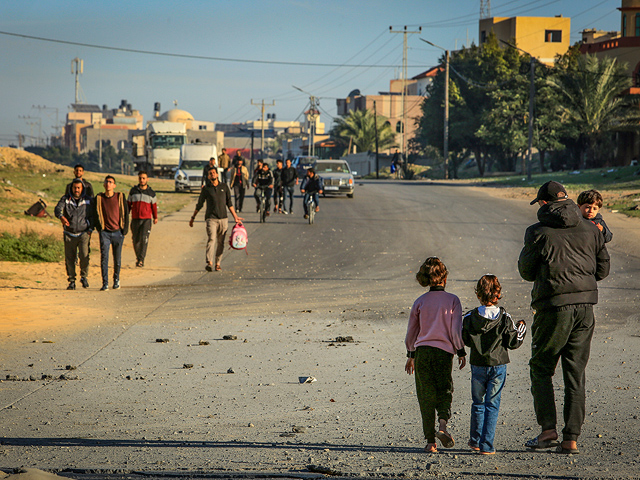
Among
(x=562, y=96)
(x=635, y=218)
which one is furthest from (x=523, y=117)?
(x=635, y=218)

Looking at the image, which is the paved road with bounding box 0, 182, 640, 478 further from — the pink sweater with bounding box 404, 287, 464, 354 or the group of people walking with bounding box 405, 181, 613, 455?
the pink sweater with bounding box 404, 287, 464, 354

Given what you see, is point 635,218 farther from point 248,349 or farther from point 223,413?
point 223,413

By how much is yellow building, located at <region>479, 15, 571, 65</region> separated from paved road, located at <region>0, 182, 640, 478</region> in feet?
222

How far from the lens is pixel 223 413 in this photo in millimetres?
6531

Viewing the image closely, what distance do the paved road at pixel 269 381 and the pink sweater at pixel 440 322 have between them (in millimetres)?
792

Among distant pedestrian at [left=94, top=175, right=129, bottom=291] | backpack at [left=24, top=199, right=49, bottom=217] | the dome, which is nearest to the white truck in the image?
backpack at [left=24, top=199, right=49, bottom=217]

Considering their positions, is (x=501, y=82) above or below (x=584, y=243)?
above

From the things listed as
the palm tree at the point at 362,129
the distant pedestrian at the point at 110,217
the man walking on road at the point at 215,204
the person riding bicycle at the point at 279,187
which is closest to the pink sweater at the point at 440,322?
the distant pedestrian at the point at 110,217

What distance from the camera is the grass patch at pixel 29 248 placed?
17.5 m

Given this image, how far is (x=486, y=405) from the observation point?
5.30 m

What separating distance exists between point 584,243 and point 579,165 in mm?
52357

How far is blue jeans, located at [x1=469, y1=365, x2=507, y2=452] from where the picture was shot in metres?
5.27

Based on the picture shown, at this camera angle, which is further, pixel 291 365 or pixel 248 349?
pixel 248 349

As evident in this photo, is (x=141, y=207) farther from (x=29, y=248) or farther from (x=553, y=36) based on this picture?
(x=553, y=36)
